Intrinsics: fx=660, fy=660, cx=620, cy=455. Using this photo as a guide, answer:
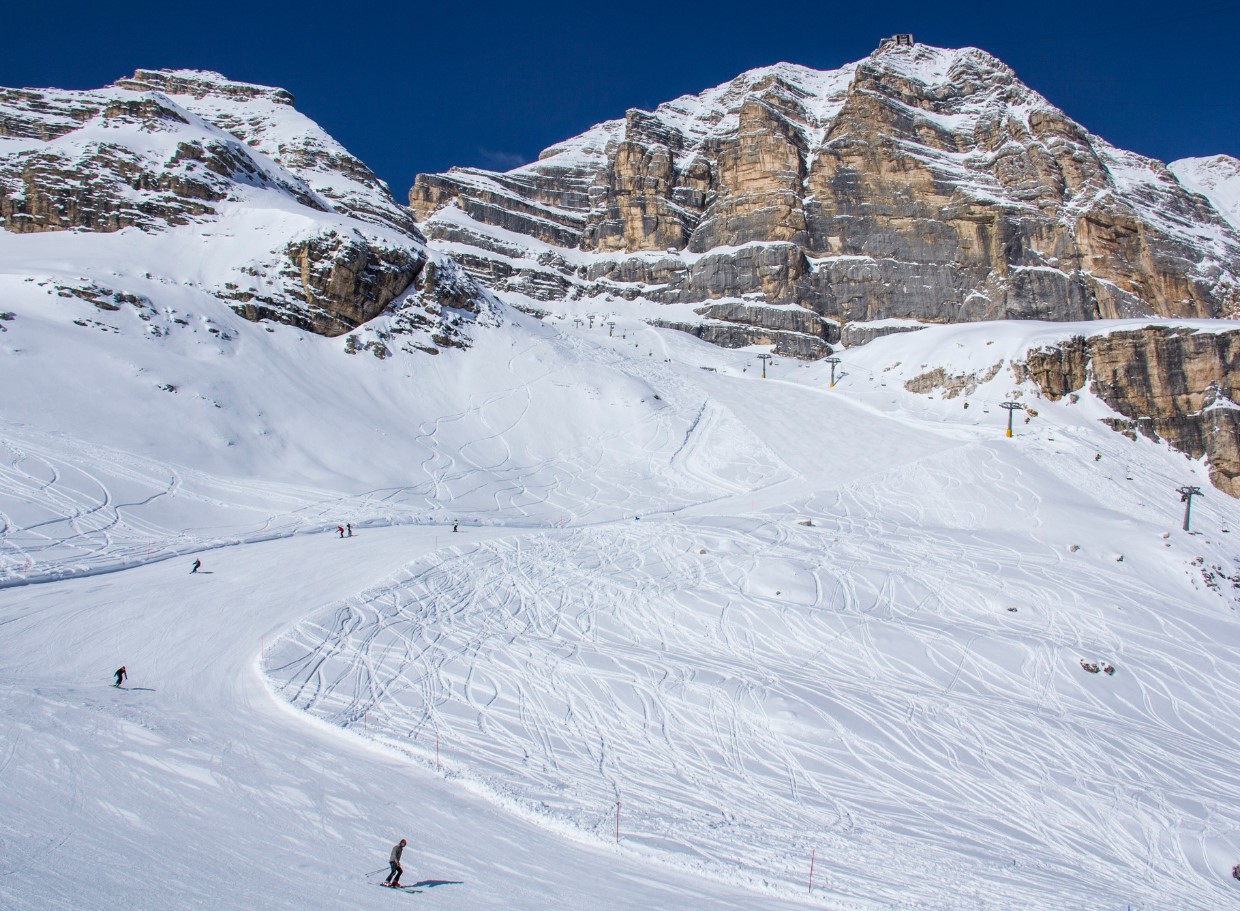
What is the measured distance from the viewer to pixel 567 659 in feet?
50.3

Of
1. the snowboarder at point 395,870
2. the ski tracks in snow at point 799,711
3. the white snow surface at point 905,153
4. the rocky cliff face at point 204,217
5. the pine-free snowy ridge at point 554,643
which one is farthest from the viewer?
the white snow surface at point 905,153

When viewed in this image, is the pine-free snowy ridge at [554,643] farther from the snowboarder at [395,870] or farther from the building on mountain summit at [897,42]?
the building on mountain summit at [897,42]

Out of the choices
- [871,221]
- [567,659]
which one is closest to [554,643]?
[567,659]

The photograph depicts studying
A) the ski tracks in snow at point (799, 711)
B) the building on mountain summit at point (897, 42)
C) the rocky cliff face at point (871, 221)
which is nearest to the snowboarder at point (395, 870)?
the ski tracks in snow at point (799, 711)

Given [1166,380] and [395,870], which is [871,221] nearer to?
[1166,380]

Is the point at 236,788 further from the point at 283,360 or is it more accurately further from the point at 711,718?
the point at 283,360

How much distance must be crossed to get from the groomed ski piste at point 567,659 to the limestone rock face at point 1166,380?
635 centimetres

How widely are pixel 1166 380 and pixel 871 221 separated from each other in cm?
5044

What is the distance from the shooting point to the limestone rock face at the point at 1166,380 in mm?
43781

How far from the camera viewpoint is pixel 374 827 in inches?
332

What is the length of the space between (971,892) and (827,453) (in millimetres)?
32451

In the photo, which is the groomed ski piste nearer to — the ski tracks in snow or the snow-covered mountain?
the ski tracks in snow

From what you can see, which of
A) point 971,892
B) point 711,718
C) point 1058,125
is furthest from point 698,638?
point 1058,125

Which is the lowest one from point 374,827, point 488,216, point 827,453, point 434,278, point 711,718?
point 374,827
